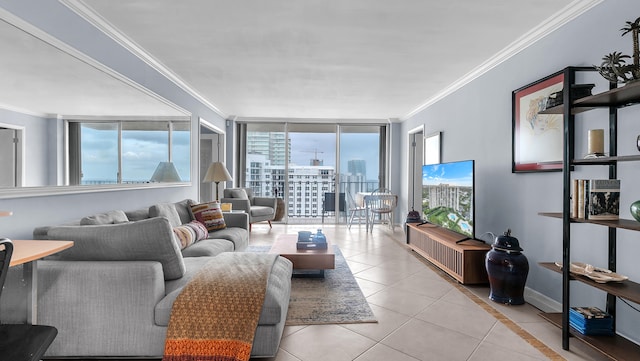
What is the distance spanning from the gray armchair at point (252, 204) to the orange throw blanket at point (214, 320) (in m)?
3.87

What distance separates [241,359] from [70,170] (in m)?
2.02

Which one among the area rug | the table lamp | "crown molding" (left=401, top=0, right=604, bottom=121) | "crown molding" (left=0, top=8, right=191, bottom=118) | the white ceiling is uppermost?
the white ceiling

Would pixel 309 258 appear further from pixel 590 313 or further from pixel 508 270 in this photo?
pixel 590 313

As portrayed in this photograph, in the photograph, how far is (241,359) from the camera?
1768 mm

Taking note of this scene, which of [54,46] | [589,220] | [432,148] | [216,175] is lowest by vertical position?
[589,220]

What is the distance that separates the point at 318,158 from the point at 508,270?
17.9 feet

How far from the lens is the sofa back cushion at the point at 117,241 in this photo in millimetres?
1961

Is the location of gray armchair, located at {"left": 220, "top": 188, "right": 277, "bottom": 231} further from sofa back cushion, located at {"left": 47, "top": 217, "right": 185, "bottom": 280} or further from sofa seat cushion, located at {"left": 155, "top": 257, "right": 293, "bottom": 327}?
sofa back cushion, located at {"left": 47, "top": 217, "right": 185, "bottom": 280}

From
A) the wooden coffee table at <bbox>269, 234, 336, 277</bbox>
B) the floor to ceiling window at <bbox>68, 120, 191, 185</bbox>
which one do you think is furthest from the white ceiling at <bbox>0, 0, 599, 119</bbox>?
the wooden coffee table at <bbox>269, 234, 336, 277</bbox>

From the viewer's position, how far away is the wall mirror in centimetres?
204

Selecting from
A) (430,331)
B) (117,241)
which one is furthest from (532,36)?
(117,241)

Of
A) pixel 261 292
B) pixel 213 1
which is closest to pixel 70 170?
pixel 213 1

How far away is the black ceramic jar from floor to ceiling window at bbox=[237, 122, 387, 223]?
16.2ft

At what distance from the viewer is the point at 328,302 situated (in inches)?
114
